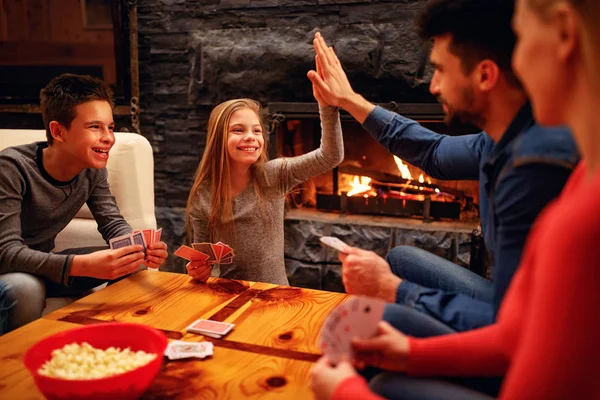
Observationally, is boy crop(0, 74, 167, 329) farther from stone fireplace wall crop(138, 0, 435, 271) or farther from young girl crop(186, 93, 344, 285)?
stone fireplace wall crop(138, 0, 435, 271)

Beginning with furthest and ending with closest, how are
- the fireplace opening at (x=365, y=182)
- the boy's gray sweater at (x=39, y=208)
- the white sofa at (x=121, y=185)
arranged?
the fireplace opening at (x=365, y=182) < the white sofa at (x=121, y=185) < the boy's gray sweater at (x=39, y=208)

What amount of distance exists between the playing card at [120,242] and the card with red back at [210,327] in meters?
0.51

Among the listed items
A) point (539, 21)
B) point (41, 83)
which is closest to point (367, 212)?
point (41, 83)

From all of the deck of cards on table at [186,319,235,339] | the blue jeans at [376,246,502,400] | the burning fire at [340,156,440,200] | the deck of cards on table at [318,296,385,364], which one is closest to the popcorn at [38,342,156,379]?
the deck of cards on table at [186,319,235,339]

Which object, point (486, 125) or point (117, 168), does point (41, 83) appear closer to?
point (117, 168)

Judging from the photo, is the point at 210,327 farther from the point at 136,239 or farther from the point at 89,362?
the point at 136,239

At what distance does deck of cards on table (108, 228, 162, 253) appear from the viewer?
184cm

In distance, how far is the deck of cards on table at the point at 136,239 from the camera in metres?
1.84

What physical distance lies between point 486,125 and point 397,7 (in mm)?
1920

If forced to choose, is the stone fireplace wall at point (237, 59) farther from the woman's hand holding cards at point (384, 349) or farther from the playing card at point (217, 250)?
the woman's hand holding cards at point (384, 349)

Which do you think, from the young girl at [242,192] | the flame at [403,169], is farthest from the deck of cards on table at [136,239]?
the flame at [403,169]

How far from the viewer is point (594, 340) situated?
24.9 inches

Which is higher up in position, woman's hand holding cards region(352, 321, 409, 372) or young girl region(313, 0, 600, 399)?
young girl region(313, 0, 600, 399)

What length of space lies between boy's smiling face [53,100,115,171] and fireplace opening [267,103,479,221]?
1303 millimetres
